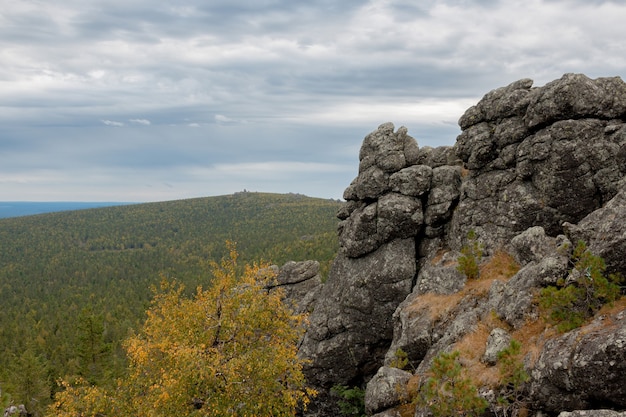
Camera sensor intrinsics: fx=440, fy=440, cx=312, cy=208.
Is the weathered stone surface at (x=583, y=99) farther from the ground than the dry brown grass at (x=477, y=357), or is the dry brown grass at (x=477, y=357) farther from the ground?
the weathered stone surface at (x=583, y=99)

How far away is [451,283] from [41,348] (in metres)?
107

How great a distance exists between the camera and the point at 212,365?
87.0 ft

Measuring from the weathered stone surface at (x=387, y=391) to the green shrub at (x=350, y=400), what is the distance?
11503mm

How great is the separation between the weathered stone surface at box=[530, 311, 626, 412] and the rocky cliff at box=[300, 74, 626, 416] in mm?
46

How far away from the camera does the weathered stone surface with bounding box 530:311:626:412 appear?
15.0 metres

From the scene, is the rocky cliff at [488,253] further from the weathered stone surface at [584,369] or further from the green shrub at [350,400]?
the green shrub at [350,400]

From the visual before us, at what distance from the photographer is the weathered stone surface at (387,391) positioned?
25156mm

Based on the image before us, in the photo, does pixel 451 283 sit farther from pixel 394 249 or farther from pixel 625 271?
pixel 625 271

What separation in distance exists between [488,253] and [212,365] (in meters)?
21.5

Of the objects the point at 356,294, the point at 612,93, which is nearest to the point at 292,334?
the point at 356,294

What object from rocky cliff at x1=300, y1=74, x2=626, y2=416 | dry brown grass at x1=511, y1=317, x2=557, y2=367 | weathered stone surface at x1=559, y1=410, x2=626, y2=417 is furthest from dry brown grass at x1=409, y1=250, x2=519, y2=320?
weathered stone surface at x1=559, y1=410, x2=626, y2=417

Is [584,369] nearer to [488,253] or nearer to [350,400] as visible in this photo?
[488,253]

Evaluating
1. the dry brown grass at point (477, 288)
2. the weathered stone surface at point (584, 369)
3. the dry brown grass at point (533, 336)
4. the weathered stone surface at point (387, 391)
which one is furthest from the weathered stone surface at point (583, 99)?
the weathered stone surface at point (387, 391)

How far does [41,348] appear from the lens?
10406 centimetres
